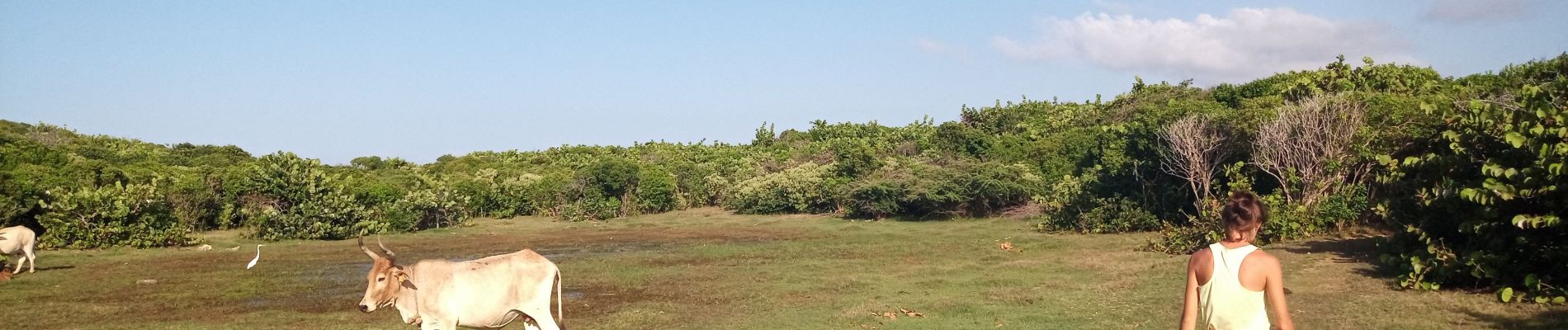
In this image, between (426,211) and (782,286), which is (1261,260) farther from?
(426,211)

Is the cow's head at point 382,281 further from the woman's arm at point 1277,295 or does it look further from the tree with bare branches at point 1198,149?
the tree with bare branches at point 1198,149

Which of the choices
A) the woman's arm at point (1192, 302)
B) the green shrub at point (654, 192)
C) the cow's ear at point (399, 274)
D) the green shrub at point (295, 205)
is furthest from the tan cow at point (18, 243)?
the green shrub at point (654, 192)

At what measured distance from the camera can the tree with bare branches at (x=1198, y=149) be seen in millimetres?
20312

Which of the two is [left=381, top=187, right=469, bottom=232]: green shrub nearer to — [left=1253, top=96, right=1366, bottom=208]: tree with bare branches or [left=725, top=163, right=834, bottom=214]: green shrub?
[left=725, top=163, right=834, bottom=214]: green shrub

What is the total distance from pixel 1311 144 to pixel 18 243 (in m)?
20.1

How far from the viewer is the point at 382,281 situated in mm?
8266

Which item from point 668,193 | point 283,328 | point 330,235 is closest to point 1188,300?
point 283,328

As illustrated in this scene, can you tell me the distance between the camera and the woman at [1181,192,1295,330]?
4980 mm

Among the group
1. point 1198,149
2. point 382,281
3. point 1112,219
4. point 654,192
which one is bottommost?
point 1112,219

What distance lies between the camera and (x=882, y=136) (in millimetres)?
47844

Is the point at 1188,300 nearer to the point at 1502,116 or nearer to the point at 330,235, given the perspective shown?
the point at 1502,116

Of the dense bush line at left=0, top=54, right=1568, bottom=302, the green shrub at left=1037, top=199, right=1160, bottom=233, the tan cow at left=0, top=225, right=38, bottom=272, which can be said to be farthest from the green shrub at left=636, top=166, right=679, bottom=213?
the tan cow at left=0, top=225, right=38, bottom=272

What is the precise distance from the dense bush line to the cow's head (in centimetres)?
991

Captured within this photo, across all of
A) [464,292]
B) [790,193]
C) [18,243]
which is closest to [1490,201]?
[464,292]
